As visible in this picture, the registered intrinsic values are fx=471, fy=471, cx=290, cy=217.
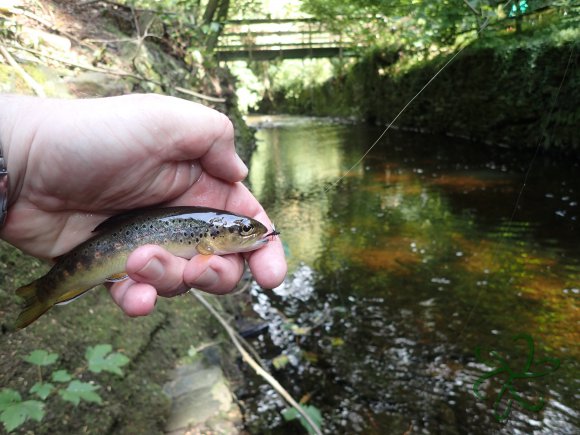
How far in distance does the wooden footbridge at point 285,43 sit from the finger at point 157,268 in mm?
21018

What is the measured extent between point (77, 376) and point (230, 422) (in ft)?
3.68

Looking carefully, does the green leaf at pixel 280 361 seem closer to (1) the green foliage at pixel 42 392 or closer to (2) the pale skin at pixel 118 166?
(1) the green foliage at pixel 42 392

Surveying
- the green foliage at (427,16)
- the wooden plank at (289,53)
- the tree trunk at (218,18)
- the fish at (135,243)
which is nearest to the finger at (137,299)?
the fish at (135,243)

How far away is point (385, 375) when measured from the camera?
4121 mm

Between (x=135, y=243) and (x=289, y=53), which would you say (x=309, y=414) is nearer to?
(x=135, y=243)

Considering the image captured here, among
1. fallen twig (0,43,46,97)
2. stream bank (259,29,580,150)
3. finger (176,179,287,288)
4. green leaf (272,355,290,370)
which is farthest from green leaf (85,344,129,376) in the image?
stream bank (259,29,580,150)

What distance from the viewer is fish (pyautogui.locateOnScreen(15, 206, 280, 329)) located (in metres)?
2.01

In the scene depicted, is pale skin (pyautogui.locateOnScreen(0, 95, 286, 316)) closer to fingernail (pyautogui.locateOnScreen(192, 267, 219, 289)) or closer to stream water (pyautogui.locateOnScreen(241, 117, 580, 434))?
fingernail (pyautogui.locateOnScreen(192, 267, 219, 289))

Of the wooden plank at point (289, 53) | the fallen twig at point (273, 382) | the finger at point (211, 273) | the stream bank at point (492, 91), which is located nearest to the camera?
the finger at point (211, 273)

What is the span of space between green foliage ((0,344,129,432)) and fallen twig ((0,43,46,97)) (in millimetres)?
2621

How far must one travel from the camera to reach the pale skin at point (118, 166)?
1947 mm

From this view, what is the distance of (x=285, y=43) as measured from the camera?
82.5 ft

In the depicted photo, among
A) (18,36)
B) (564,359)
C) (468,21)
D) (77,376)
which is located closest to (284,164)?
(468,21)

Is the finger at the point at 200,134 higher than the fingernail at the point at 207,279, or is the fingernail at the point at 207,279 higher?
the finger at the point at 200,134
